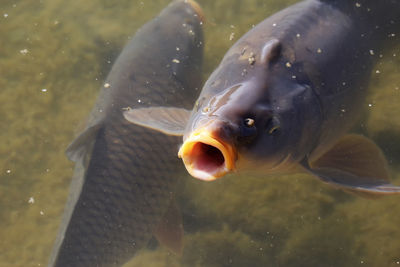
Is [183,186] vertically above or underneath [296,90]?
underneath

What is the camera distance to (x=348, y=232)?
9.95 ft

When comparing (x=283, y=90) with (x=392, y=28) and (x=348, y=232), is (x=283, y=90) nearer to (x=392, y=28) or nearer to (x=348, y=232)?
(x=392, y=28)

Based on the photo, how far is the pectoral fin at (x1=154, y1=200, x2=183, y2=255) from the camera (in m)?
3.08

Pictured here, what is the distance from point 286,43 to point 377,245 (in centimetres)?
177

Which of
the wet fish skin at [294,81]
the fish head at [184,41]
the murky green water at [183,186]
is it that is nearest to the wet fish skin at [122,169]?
the fish head at [184,41]

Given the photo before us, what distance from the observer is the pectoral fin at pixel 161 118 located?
217 cm

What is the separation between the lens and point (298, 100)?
5.93 feet

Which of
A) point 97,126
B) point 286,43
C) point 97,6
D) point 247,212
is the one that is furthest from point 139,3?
point 286,43

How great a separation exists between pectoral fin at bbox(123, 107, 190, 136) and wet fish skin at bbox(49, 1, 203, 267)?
15.1 inches

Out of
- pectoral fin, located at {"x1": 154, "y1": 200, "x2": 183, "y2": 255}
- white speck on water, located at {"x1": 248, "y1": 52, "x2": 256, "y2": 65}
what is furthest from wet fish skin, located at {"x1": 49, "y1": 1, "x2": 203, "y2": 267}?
white speck on water, located at {"x1": 248, "y1": 52, "x2": 256, "y2": 65}

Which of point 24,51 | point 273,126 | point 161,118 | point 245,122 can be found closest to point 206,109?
point 245,122

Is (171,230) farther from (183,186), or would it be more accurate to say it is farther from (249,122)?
(249,122)

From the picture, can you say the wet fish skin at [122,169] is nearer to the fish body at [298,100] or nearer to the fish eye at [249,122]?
the fish body at [298,100]

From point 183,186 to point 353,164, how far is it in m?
1.31
